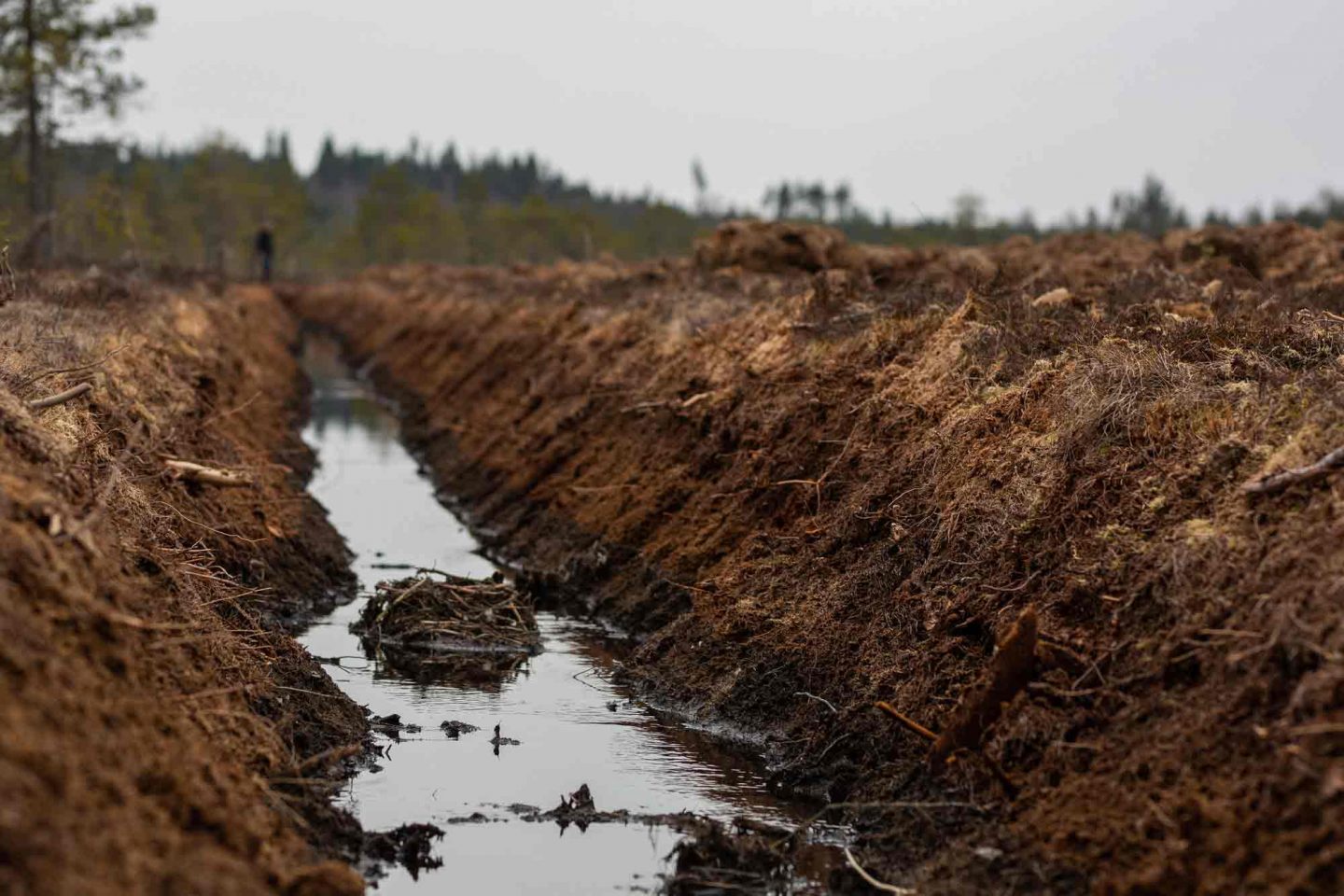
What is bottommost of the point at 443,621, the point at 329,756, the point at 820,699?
the point at 443,621

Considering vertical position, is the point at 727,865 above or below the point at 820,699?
below

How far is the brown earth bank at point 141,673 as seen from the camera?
5.21 m

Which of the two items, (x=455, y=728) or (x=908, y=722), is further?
(x=455, y=728)

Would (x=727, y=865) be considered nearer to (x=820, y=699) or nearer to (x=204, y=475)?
(x=820, y=699)

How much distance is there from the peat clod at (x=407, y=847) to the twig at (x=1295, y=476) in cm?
473

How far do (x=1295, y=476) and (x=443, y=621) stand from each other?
25.6 ft

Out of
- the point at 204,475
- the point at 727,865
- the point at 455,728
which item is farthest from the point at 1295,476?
the point at 204,475

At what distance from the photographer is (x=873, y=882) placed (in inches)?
288

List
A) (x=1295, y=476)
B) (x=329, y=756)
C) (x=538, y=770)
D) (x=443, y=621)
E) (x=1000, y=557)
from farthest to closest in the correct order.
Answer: (x=443, y=621), (x=538, y=770), (x=1000, y=557), (x=329, y=756), (x=1295, y=476)

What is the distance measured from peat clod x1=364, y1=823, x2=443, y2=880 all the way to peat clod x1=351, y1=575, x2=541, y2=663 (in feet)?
16.1

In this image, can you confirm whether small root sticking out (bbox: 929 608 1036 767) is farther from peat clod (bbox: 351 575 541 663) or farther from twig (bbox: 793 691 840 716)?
peat clod (bbox: 351 575 541 663)

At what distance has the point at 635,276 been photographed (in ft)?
108

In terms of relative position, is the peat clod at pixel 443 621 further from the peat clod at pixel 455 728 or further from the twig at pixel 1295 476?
the twig at pixel 1295 476

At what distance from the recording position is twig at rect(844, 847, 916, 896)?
721cm
